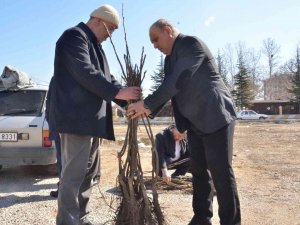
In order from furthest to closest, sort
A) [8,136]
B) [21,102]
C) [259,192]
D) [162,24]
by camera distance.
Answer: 1. [21,102]
2. [8,136]
3. [259,192]
4. [162,24]

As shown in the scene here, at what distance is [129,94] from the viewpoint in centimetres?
325

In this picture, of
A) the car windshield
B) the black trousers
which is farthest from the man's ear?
the car windshield

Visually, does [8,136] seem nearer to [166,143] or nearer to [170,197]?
[166,143]

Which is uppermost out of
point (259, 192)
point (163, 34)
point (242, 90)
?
point (242, 90)

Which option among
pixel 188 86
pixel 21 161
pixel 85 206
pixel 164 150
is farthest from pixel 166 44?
pixel 21 161

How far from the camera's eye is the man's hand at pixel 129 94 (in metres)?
3.22

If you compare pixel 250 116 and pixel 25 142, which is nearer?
pixel 25 142

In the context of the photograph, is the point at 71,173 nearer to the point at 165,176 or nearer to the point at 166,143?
the point at 165,176

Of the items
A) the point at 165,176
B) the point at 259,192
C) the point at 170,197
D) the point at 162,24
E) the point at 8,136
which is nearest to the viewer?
the point at 162,24

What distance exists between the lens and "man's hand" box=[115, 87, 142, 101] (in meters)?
3.22

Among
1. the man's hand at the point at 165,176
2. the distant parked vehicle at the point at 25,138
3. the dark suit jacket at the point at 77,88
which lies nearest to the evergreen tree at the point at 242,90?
the distant parked vehicle at the point at 25,138

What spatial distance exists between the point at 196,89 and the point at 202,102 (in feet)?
0.38

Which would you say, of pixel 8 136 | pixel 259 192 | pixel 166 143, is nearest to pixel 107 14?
pixel 166 143

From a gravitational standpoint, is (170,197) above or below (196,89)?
below
